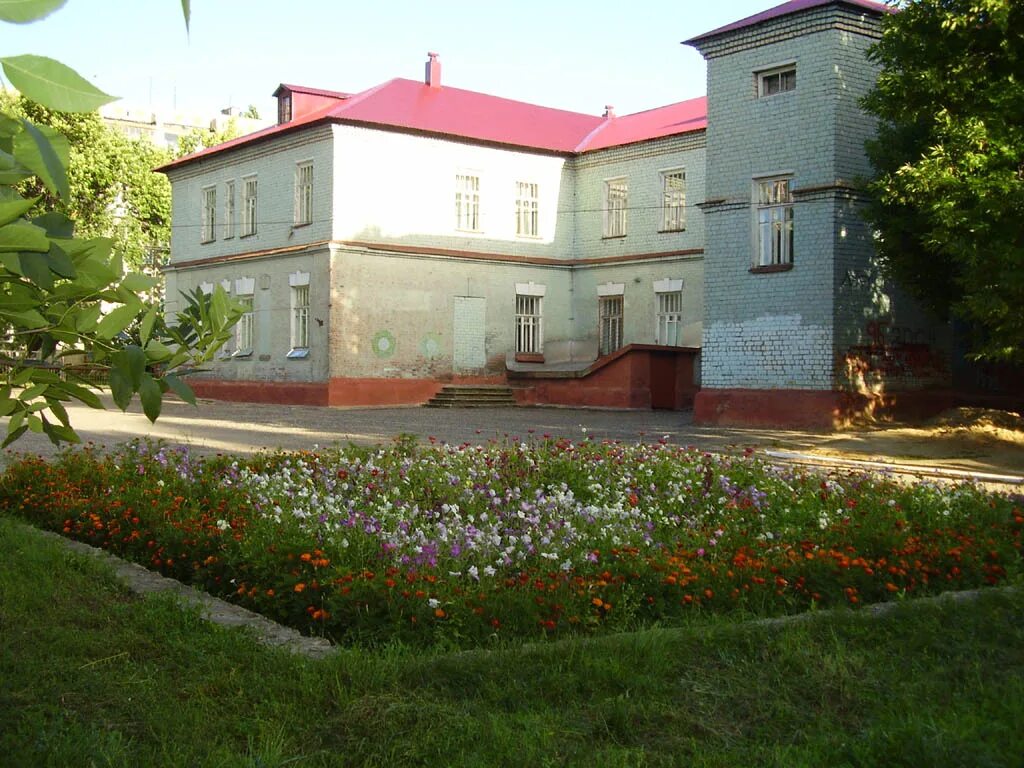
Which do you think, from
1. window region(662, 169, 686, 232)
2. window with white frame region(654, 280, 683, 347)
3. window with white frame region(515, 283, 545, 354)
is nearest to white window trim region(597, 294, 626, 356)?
window with white frame region(654, 280, 683, 347)

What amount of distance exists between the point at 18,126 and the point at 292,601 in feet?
13.8

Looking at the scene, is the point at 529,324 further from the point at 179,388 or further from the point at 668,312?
the point at 179,388

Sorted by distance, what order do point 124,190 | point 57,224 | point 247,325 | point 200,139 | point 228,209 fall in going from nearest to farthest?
point 57,224 < point 247,325 < point 228,209 < point 124,190 < point 200,139

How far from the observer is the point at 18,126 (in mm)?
1755

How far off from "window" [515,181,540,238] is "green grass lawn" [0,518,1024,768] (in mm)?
30932

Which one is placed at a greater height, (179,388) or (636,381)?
(179,388)

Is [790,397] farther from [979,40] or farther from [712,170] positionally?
[979,40]

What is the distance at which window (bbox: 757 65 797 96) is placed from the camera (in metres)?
22.5

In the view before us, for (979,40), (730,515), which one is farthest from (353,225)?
(730,515)

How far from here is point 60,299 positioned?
2.44 meters

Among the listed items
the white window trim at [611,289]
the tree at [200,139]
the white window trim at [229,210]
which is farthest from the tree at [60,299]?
the tree at [200,139]

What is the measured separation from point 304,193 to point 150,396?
3186cm

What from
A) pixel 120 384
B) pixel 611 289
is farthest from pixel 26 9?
pixel 611 289

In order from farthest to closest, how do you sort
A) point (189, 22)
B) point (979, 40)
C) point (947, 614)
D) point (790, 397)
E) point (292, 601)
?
point (790, 397), point (979, 40), point (292, 601), point (947, 614), point (189, 22)
